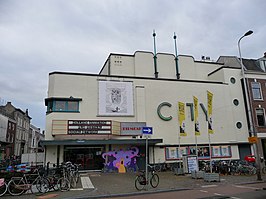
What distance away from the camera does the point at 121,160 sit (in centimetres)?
2286

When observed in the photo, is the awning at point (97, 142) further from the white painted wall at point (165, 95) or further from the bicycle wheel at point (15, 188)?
the bicycle wheel at point (15, 188)

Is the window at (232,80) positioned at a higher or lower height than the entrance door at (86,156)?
higher

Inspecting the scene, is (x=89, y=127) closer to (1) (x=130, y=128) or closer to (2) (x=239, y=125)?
(1) (x=130, y=128)

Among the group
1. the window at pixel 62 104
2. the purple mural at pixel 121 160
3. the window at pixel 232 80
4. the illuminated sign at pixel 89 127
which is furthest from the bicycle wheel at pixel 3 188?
the window at pixel 232 80

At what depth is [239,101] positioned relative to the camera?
28.4 m

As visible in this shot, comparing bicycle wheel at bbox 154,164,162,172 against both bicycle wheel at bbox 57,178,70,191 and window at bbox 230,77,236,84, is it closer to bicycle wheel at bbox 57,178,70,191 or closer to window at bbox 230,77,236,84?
bicycle wheel at bbox 57,178,70,191

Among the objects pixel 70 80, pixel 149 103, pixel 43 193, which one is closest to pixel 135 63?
pixel 149 103

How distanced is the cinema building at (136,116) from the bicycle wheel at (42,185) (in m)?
8.81

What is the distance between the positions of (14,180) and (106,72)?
21133 millimetres

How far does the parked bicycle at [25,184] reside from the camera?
11.1 meters

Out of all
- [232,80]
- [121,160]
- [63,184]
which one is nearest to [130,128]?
[121,160]

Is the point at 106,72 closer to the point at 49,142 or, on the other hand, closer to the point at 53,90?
the point at 53,90

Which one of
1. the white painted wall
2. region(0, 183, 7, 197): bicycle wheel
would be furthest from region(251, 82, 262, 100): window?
region(0, 183, 7, 197): bicycle wheel

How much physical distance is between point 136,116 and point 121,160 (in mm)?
4780
